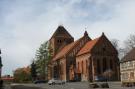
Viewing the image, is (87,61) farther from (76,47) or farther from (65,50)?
(65,50)

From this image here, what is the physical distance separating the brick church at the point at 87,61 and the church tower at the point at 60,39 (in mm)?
9465

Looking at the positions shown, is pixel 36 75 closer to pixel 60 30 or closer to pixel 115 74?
pixel 60 30

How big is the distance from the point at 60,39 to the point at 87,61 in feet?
118

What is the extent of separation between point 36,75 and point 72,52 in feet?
80.9

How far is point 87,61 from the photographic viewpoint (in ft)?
364

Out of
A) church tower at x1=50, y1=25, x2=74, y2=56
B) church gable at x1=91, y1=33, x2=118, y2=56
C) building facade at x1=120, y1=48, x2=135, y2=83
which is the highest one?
church tower at x1=50, y1=25, x2=74, y2=56

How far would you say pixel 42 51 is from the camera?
136250 mm

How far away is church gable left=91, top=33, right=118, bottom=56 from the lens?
110 metres

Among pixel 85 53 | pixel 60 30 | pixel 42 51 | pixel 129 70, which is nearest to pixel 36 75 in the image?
pixel 42 51

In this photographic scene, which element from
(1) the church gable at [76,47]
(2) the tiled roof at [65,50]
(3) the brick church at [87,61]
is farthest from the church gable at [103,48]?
(2) the tiled roof at [65,50]

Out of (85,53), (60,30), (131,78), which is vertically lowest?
(131,78)

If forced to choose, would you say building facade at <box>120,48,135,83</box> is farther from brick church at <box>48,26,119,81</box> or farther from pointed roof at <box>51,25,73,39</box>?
pointed roof at <box>51,25,73,39</box>

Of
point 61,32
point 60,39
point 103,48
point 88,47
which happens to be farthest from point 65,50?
point 103,48

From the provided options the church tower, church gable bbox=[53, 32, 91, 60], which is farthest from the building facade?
the church tower
